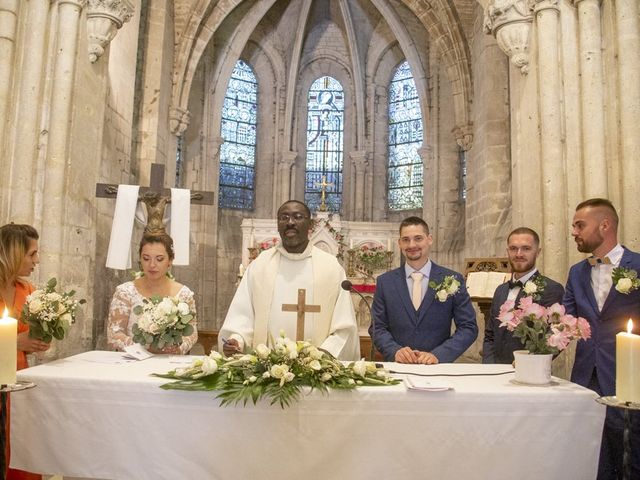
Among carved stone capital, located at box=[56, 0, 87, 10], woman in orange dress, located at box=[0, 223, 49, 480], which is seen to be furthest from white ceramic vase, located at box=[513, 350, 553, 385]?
carved stone capital, located at box=[56, 0, 87, 10]

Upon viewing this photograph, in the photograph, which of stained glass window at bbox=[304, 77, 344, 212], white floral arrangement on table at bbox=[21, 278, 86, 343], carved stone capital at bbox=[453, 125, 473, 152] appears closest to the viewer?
white floral arrangement on table at bbox=[21, 278, 86, 343]

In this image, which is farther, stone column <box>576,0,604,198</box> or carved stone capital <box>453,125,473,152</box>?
carved stone capital <box>453,125,473,152</box>

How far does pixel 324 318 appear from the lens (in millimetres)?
3230

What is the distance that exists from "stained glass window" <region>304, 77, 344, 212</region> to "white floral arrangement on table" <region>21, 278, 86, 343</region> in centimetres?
1231

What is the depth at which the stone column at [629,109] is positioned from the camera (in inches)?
168

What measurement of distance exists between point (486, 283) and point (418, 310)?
2.87 meters

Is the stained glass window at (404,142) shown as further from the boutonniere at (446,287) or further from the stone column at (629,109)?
the boutonniere at (446,287)

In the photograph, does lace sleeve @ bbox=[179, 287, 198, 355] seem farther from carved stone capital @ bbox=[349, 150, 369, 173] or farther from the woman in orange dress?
carved stone capital @ bbox=[349, 150, 369, 173]

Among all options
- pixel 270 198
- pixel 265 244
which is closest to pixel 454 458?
pixel 265 244

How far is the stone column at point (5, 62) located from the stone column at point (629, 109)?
4.96 metres

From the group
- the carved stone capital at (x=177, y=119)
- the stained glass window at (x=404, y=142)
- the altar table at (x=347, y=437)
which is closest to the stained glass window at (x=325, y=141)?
the stained glass window at (x=404, y=142)

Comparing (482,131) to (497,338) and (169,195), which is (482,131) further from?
(497,338)

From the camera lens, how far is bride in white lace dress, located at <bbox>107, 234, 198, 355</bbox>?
3.36 metres

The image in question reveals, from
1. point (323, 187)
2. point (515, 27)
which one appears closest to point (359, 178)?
point (323, 187)
